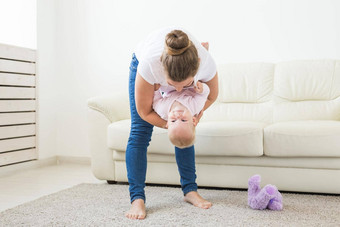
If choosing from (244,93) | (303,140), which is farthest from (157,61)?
(244,93)

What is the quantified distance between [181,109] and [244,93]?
132 cm

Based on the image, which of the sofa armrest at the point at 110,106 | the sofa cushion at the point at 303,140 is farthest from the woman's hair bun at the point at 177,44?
the sofa armrest at the point at 110,106

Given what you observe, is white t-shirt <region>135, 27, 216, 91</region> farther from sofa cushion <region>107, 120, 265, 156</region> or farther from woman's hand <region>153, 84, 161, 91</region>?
sofa cushion <region>107, 120, 265, 156</region>

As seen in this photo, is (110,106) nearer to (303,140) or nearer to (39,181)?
(39,181)

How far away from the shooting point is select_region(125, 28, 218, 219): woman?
57.3 inches

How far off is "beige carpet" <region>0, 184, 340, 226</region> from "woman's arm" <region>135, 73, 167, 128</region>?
17.2 inches

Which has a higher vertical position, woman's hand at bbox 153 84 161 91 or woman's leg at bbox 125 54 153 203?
woman's hand at bbox 153 84 161 91

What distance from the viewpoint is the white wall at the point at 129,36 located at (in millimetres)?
2988

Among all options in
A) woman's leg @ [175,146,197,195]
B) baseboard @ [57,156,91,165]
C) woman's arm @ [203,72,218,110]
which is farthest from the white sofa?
baseboard @ [57,156,91,165]

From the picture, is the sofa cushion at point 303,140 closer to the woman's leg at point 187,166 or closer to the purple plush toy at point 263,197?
the purple plush toy at point 263,197

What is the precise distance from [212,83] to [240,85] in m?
1.14

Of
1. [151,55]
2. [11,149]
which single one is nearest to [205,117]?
[151,55]

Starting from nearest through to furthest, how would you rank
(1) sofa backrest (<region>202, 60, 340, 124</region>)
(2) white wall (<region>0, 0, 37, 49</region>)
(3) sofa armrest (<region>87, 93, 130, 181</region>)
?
(3) sofa armrest (<region>87, 93, 130, 181</region>) < (1) sofa backrest (<region>202, 60, 340, 124</region>) < (2) white wall (<region>0, 0, 37, 49</region>)

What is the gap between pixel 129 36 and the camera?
345 cm
